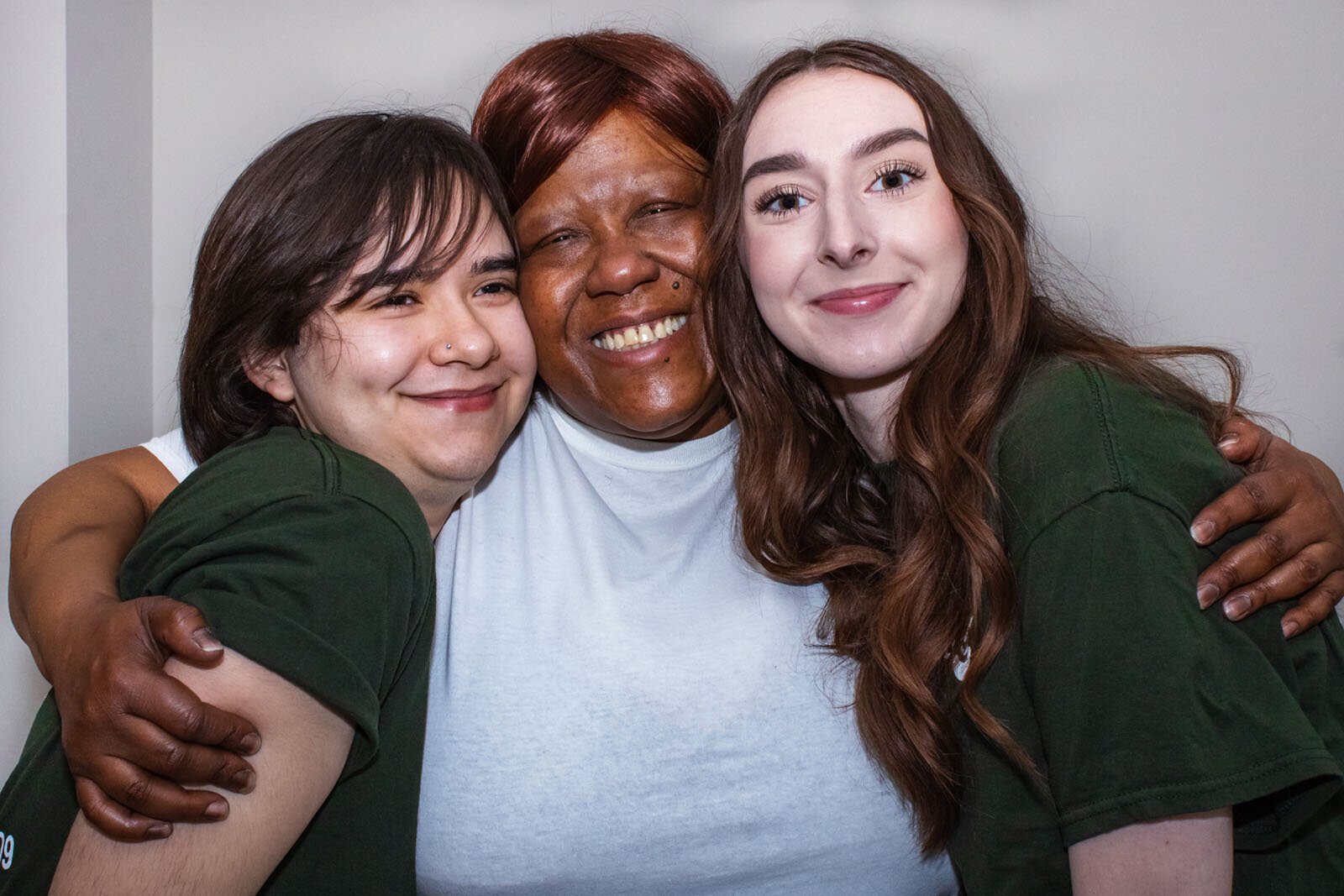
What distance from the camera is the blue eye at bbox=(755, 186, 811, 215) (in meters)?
1.52

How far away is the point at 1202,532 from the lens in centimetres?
122

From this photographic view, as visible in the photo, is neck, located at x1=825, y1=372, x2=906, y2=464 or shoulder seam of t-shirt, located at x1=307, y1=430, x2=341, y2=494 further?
neck, located at x1=825, y1=372, x2=906, y2=464

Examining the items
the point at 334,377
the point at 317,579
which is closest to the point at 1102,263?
the point at 334,377

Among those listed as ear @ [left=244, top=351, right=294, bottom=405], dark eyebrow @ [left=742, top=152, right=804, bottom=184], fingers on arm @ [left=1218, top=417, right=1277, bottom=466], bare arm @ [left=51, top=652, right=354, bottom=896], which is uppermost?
dark eyebrow @ [left=742, top=152, right=804, bottom=184]

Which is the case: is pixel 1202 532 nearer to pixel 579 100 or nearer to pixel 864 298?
pixel 864 298

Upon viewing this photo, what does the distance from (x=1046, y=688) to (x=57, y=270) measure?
1.89 m

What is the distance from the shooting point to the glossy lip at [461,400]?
154 centimetres

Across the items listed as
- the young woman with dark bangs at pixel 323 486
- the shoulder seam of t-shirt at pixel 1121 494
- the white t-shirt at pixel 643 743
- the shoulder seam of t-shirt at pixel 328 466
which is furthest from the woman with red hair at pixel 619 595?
the shoulder seam of t-shirt at pixel 328 466

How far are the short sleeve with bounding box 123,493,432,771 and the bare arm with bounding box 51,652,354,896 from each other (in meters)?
0.03

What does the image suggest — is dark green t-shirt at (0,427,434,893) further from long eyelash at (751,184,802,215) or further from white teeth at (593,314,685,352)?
long eyelash at (751,184,802,215)

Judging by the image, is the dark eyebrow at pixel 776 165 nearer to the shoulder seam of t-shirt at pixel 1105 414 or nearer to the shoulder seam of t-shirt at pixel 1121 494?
the shoulder seam of t-shirt at pixel 1105 414

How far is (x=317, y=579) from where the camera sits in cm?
118

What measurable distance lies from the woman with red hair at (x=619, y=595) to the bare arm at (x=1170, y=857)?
0.30 m

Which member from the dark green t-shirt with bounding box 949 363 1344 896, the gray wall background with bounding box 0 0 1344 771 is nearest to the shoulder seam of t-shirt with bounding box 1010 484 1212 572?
the dark green t-shirt with bounding box 949 363 1344 896
